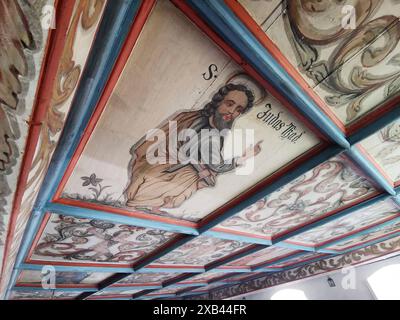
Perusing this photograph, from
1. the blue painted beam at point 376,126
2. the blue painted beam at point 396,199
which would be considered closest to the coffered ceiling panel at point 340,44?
the blue painted beam at point 376,126

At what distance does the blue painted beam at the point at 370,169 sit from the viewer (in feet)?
7.38

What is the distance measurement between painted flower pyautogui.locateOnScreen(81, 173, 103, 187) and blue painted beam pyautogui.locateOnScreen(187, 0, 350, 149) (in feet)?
5.01

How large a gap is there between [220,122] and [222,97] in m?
0.22

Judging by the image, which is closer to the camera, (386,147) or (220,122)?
(220,122)

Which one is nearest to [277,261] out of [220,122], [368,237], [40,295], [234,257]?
[234,257]

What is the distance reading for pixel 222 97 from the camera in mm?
1632

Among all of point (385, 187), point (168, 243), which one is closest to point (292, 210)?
point (385, 187)

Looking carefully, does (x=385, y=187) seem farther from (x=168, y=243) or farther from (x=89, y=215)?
(x=89, y=215)

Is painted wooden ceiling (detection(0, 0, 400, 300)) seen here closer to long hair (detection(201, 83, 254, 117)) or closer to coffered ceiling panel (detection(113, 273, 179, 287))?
long hair (detection(201, 83, 254, 117))

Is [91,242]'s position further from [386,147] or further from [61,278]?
[386,147]

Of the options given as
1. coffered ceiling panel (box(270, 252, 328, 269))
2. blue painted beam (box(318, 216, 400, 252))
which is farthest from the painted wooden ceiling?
coffered ceiling panel (box(270, 252, 328, 269))

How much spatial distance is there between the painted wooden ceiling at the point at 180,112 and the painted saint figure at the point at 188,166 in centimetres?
2

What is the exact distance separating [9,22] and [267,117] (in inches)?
61.2

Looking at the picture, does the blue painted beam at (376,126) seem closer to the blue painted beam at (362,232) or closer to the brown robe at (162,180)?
the brown robe at (162,180)
